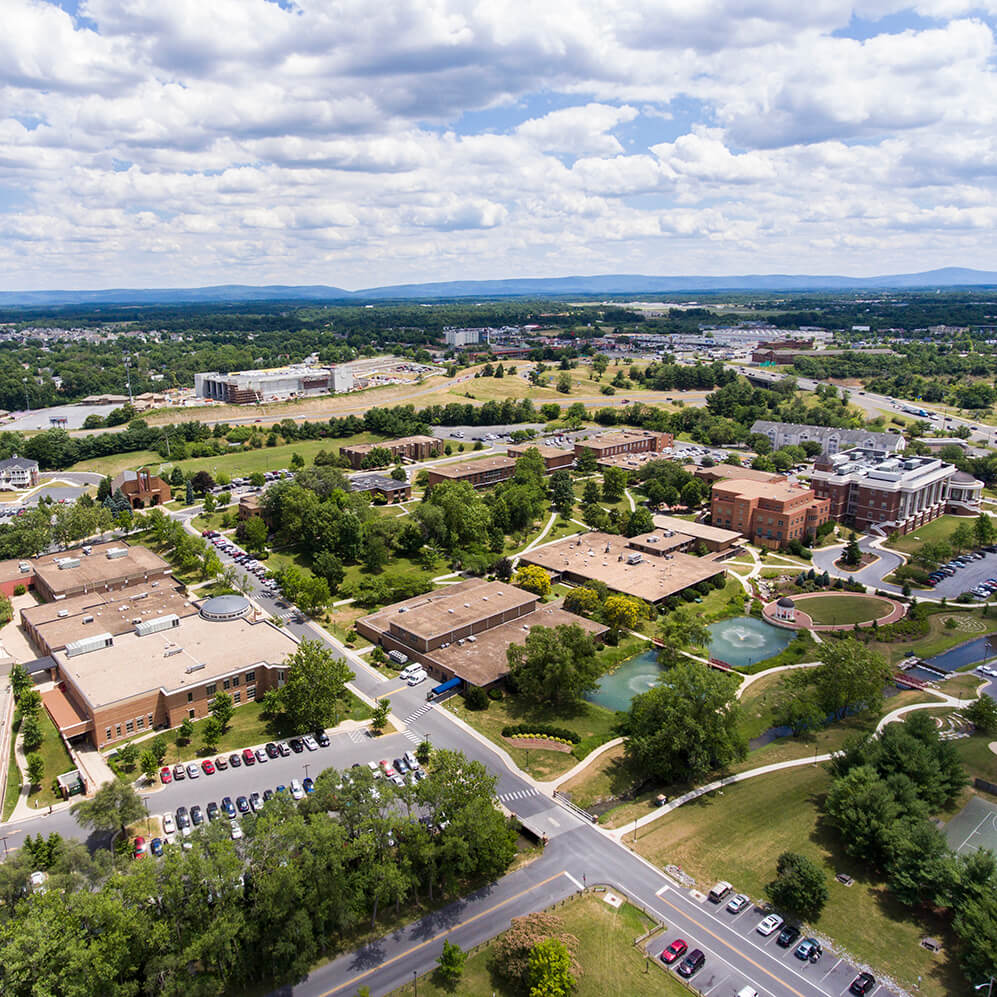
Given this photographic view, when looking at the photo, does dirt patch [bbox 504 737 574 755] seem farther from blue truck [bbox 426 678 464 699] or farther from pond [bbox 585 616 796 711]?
blue truck [bbox 426 678 464 699]

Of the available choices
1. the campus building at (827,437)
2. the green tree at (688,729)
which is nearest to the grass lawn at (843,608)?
the green tree at (688,729)

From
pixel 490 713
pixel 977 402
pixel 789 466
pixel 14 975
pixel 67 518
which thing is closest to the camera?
pixel 14 975

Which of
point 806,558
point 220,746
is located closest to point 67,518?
point 220,746

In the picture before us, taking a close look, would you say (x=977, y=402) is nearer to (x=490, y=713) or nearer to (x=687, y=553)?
(x=687, y=553)

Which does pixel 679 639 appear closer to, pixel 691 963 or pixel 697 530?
pixel 691 963

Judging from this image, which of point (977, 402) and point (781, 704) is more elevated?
point (977, 402)

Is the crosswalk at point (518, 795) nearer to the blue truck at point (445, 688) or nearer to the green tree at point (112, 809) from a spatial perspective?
the blue truck at point (445, 688)
